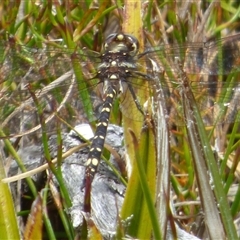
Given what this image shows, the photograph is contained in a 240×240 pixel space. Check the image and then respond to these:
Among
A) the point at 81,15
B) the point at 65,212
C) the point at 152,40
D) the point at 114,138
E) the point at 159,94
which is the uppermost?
the point at 81,15

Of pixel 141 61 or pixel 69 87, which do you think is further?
pixel 141 61

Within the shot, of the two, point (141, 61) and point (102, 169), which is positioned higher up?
point (141, 61)

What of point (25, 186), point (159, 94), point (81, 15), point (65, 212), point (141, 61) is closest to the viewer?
point (159, 94)

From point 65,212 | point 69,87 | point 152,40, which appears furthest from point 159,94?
point 152,40

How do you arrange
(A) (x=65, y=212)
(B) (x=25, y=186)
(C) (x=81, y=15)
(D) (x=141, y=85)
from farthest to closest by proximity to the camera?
(C) (x=81, y=15) < (D) (x=141, y=85) < (B) (x=25, y=186) < (A) (x=65, y=212)

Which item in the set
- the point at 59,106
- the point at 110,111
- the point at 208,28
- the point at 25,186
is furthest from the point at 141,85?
the point at 208,28

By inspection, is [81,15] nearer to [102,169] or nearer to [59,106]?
[59,106]
